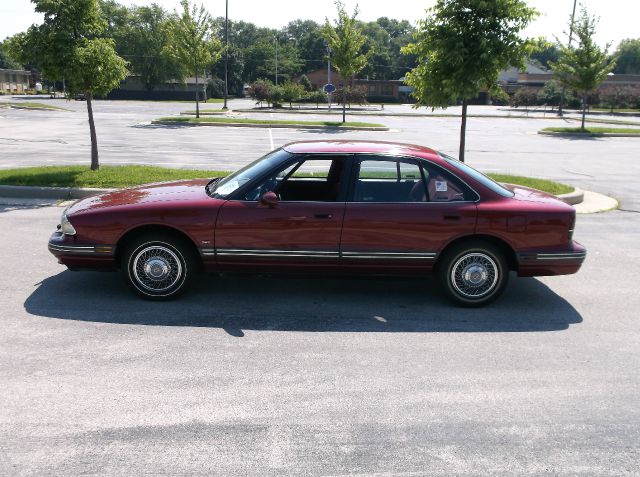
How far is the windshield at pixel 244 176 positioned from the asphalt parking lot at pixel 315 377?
41.3 inches

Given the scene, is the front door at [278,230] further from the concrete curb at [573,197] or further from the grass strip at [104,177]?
the concrete curb at [573,197]

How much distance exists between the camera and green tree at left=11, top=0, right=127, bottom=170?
39.4ft

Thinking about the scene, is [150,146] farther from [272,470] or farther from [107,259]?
[272,470]

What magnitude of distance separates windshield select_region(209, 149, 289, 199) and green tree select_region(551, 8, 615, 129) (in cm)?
3143

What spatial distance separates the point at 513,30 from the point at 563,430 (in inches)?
400

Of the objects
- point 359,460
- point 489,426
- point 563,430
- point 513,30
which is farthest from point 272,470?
point 513,30

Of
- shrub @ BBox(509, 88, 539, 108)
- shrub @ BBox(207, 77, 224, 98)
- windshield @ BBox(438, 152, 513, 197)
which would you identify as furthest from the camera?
shrub @ BBox(207, 77, 224, 98)

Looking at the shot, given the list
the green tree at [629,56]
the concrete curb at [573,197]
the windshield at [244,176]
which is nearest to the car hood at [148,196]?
the windshield at [244,176]

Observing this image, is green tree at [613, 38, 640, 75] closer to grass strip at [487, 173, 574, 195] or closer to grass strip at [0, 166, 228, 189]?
grass strip at [487, 173, 574, 195]

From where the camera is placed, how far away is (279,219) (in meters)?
5.98

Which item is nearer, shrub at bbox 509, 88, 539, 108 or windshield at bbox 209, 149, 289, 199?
windshield at bbox 209, 149, 289, 199

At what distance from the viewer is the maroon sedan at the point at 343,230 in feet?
19.7

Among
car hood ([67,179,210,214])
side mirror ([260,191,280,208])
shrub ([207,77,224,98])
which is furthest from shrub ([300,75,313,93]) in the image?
side mirror ([260,191,280,208])

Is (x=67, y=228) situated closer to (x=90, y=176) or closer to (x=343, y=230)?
(x=343, y=230)
